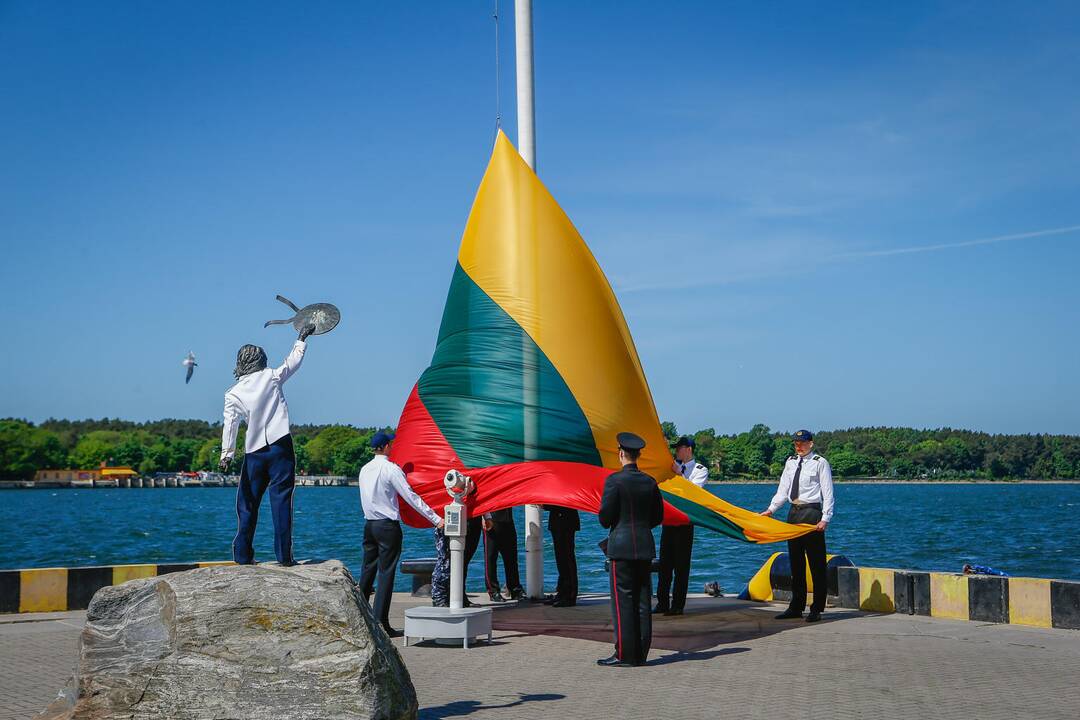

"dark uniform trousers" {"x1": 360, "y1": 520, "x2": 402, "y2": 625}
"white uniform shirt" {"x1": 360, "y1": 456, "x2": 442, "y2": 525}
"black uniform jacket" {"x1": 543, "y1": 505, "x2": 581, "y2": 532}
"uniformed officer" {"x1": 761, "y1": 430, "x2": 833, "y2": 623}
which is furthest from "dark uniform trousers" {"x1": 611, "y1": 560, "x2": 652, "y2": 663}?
"black uniform jacket" {"x1": 543, "y1": 505, "x2": 581, "y2": 532}

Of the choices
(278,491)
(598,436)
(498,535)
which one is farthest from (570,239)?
(278,491)

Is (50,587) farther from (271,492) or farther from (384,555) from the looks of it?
(271,492)

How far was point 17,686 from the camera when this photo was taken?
8719 mm

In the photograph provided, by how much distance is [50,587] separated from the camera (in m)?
13.6

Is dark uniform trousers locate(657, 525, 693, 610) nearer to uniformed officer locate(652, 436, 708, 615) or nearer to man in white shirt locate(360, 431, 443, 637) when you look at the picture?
uniformed officer locate(652, 436, 708, 615)

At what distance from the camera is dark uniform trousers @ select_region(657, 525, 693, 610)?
1310cm

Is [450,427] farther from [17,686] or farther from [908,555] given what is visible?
[908,555]

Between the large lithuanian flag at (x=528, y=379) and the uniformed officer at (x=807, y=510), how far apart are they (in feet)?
1.44

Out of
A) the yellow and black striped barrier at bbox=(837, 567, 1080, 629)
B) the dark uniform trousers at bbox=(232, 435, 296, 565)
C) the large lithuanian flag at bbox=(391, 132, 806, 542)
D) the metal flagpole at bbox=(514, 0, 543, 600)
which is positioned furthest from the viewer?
the metal flagpole at bbox=(514, 0, 543, 600)

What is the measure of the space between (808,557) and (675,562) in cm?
150

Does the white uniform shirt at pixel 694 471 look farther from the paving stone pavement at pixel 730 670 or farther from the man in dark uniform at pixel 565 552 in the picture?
the paving stone pavement at pixel 730 670

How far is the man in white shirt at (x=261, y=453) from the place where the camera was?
8703 mm

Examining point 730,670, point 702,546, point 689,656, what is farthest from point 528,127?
point 702,546

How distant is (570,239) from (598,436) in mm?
2346
